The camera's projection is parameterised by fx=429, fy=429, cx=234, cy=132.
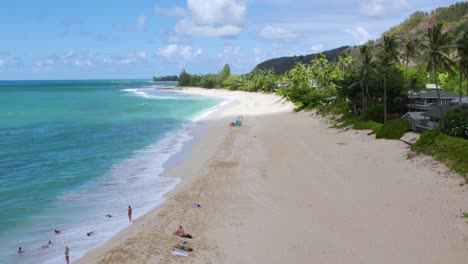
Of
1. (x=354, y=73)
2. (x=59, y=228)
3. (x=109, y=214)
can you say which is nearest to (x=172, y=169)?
(x=109, y=214)

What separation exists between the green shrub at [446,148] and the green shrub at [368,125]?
858 cm

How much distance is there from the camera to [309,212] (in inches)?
782

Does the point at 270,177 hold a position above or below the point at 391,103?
below

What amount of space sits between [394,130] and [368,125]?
19.8ft

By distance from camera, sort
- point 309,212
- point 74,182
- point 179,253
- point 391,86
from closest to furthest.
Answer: point 179,253 < point 309,212 < point 74,182 < point 391,86

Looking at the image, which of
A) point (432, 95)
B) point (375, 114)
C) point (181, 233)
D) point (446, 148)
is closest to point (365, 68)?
point (375, 114)

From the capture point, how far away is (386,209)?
1967 centimetres

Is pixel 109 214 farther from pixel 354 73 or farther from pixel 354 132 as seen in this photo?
pixel 354 73

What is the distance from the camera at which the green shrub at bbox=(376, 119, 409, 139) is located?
34.6m

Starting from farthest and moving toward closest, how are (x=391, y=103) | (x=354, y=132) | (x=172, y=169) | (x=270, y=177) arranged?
(x=391, y=103) → (x=354, y=132) → (x=172, y=169) → (x=270, y=177)

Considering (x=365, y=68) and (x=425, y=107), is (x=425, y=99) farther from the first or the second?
(x=365, y=68)

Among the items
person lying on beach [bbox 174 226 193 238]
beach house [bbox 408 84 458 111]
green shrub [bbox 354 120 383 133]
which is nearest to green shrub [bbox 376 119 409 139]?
green shrub [bbox 354 120 383 133]

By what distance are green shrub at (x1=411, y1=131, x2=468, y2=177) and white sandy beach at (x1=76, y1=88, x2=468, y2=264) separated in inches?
27.2

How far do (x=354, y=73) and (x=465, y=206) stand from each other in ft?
102
